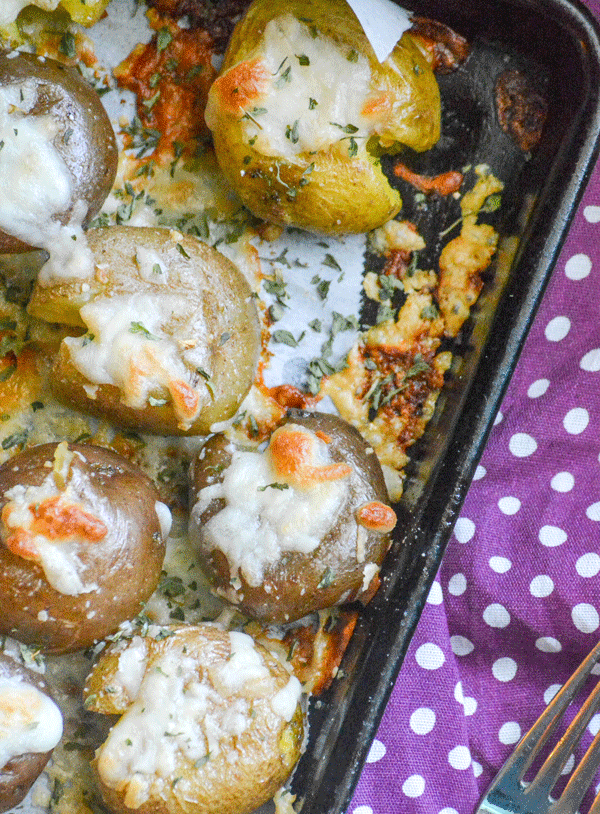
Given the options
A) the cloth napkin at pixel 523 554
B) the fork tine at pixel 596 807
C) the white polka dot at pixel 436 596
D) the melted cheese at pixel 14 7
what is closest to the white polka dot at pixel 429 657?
the cloth napkin at pixel 523 554

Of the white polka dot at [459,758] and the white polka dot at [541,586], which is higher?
the white polka dot at [541,586]

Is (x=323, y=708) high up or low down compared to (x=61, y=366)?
down

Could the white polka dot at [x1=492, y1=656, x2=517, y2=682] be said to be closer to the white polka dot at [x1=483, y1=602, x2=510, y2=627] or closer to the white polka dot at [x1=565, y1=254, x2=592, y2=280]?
the white polka dot at [x1=483, y1=602, x2=510, y2=627]

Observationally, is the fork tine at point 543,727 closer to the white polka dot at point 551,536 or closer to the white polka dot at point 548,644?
the white polka dot at point 548,644

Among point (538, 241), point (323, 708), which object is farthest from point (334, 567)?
point (538, 241)

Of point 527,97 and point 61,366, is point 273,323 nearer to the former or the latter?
point 61,366
